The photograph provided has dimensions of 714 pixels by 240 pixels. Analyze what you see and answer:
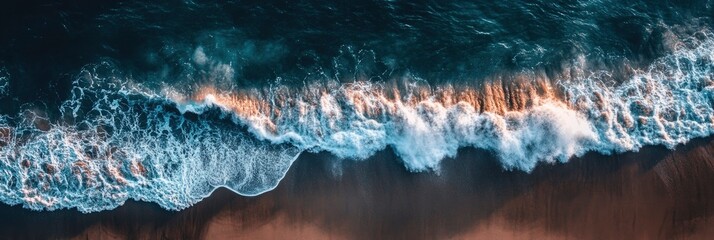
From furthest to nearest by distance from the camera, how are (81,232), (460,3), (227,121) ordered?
(460,3) < (227,121) < (81,232)

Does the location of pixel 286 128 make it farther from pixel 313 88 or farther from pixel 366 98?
pixel 366 98

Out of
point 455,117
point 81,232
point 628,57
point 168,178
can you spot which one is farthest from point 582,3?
point 81,232

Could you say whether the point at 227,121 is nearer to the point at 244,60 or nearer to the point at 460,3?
the point at 244,60

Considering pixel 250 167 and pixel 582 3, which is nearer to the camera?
pixel 250 167

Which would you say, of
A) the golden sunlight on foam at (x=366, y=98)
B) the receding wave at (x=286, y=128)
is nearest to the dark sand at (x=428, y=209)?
the receding wave at (x=286, y=128)

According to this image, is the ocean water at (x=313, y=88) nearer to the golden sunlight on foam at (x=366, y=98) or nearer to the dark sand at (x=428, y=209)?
the golden sunlight on foam at (x=366, y=98)

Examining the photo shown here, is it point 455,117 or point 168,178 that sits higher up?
point 455,117
